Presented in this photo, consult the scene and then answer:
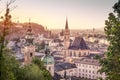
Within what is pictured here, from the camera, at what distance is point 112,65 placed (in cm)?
1551

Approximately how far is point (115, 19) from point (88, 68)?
50.5 meters

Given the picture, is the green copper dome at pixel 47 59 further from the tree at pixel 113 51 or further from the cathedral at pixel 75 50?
the cathedral at pixel 75 50

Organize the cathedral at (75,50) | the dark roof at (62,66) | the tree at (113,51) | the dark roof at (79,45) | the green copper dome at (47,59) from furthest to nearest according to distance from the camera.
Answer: the dark roof at (79,45)
the cathedral at (75,50)
the dark roof at (62,66)
the green copper dome at (47,59)
the tree at (113,51)

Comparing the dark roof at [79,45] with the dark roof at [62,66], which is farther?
the dark roof at [79,45]

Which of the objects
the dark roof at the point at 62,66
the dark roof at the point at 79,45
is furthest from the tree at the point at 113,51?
the dark roof at the point at 79,45

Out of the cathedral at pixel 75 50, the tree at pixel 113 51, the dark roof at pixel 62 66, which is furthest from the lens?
the cathedral at pixel 75 50

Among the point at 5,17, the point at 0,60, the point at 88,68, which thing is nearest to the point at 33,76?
the point at 0,60

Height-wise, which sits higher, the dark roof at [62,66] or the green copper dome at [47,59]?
the green copper dome at [47,59]

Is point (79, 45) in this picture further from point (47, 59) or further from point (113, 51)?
point (113, 51)

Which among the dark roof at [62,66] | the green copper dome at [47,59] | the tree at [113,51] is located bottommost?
the dark roof at [62,66]

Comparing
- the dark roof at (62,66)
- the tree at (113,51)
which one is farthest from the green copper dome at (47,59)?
the tree at (113,51)

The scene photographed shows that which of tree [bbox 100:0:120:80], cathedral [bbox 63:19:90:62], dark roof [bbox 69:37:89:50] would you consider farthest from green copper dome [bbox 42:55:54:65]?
dark roof [bbox 69:37:89:50]

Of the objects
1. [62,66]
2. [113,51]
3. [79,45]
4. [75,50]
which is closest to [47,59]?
[62,66]

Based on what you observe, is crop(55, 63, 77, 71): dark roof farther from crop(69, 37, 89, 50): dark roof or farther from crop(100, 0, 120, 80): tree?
crop(100, 0, 120, 80): tree
